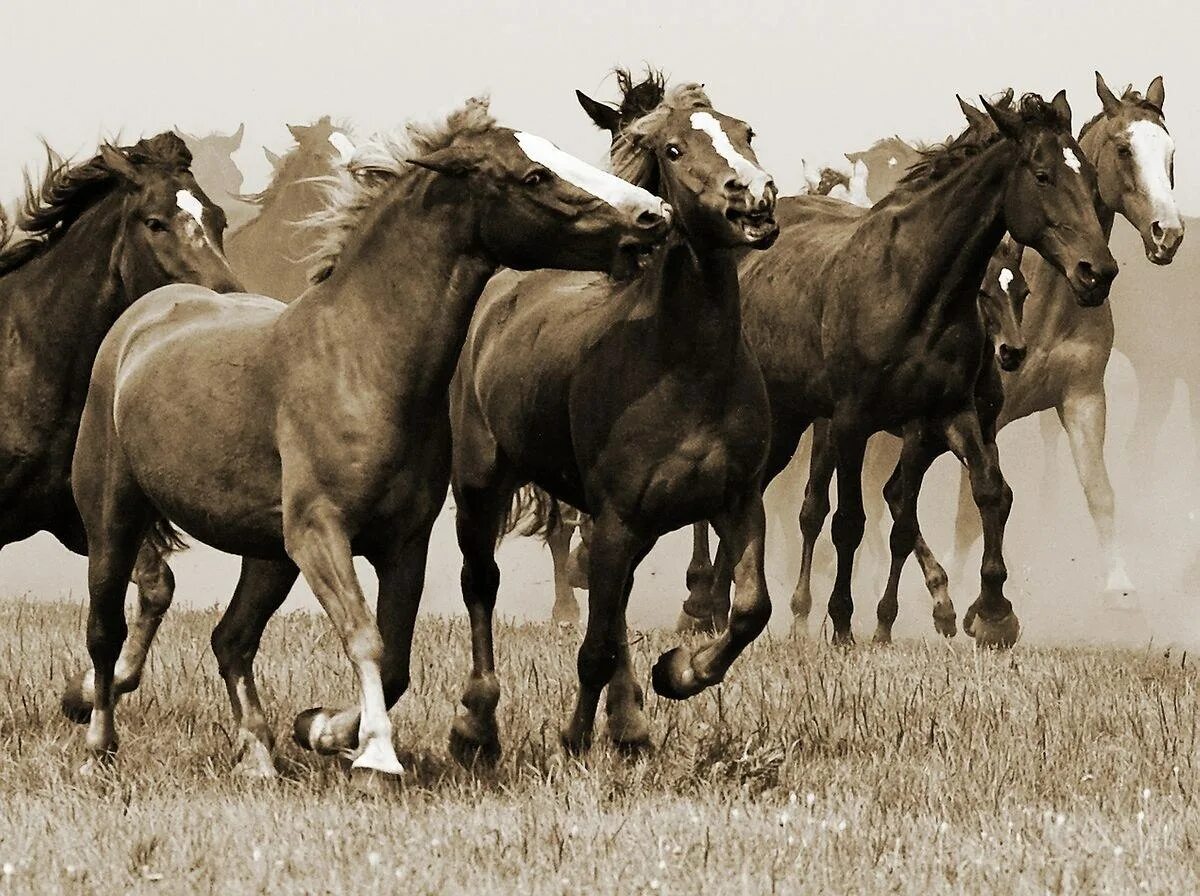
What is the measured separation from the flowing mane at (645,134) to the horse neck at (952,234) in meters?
3.10

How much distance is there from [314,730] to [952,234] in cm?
482

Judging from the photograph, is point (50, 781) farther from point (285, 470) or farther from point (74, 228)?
point (74, 228)

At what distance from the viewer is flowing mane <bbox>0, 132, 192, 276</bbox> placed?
8109 millimetres

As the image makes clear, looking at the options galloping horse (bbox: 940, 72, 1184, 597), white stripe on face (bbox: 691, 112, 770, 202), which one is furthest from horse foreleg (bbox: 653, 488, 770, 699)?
galloping horse (bbox: 940, 72, 1184, 597)

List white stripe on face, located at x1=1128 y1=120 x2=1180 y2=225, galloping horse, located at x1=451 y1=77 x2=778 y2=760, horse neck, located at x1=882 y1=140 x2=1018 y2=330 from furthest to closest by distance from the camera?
white stripe on face, located at x1=1128 y1=120 x2=1180 y2=225 < horse neck, located at x1=882 y1=140 x2=1018 y2=330 < galloping horse, located at x1=451 y1=77 x2=778 y2=760

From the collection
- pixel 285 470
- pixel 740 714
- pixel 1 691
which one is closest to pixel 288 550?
pixel 285 470

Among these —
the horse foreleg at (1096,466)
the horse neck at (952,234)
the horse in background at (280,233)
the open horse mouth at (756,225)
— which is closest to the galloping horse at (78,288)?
the open horse mouth at (756,225)

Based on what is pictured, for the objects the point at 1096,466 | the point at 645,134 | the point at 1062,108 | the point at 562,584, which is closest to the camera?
the point at 645,134

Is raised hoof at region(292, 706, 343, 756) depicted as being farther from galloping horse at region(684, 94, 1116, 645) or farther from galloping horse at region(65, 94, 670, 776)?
galloping horse at region(684, 94, 1116, 645)

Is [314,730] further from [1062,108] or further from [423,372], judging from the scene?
[1062,108]

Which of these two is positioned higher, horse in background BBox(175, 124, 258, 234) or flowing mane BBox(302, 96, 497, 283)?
horse in background BBox(175, 124, 258, 234)

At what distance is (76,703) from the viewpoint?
7641mm

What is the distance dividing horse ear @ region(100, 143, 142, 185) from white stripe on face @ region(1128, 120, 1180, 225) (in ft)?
17.6

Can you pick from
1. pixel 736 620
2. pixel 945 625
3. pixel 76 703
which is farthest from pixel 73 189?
pixel 945 625
